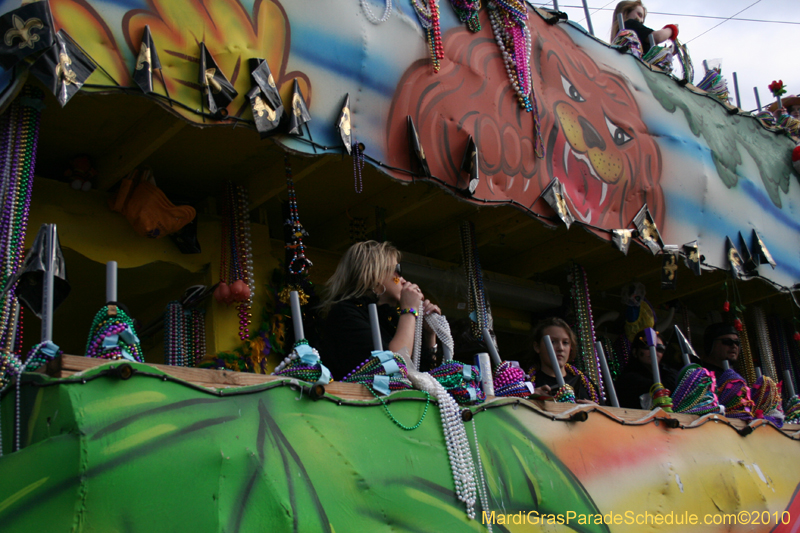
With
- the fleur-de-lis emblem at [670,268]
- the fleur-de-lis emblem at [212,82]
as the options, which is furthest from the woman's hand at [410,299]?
the fleur-de-lis emblem at [670,268]

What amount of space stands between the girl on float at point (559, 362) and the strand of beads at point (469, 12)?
1643 mm

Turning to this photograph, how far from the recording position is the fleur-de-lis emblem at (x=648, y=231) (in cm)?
Result: 453

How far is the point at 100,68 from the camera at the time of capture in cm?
236

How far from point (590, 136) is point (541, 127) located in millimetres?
Result: 472

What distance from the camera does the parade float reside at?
1.90m

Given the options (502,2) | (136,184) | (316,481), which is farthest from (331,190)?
(316,481)

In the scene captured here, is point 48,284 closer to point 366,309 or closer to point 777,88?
point 366,309

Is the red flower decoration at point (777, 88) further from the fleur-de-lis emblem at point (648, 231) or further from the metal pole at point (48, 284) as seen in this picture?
the metal pole at point (48, 284)

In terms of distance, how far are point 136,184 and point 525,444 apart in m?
2.19

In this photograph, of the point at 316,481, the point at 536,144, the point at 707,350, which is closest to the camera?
the point at 316,481

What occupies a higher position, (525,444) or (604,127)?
(604,127)

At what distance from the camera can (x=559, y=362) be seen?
3.87m

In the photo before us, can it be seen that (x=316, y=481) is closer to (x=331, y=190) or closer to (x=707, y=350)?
(x=331, y=190)

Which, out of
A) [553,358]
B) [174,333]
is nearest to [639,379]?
[553,358]
